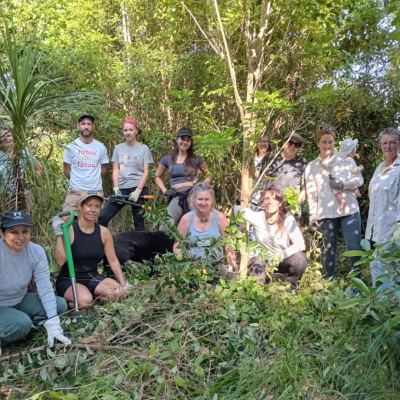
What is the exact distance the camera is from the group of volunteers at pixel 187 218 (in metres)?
3.44

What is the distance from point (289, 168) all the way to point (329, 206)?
75 cm

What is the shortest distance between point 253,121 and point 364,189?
2.84 metres

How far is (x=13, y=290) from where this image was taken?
11.3 ft

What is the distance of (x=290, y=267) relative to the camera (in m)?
4.52

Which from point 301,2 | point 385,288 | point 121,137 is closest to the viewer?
point 385,288

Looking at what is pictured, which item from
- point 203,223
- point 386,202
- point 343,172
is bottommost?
point 203,223

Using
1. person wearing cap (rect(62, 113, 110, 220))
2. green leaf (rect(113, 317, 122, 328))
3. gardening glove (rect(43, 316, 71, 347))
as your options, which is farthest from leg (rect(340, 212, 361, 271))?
gardening glove (rect(43, 316, 71, 347))

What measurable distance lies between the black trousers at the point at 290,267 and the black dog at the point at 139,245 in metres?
0.86

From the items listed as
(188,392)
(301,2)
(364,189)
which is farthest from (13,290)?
(364,189)

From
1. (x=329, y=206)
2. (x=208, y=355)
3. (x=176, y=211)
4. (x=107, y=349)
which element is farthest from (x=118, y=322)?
(x=329, y=206)

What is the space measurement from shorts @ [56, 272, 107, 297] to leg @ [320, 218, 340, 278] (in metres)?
2.19

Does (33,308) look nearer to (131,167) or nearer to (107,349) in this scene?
(107,349)

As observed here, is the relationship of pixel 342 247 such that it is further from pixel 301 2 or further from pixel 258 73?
pixel 301 2

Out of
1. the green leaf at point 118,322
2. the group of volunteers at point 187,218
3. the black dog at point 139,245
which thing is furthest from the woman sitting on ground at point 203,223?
the green leaf at point 118,322
